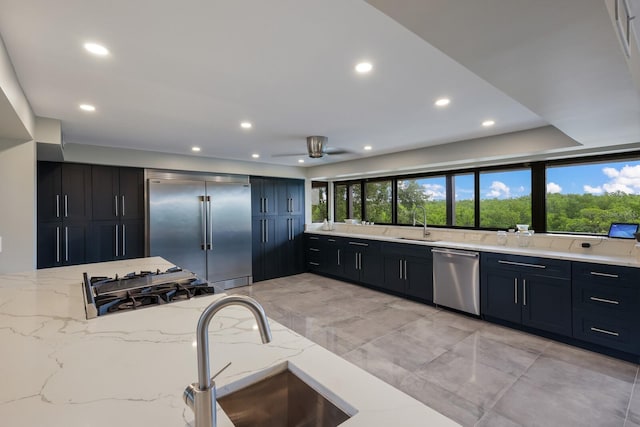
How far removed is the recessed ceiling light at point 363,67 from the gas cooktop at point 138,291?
1664 millimetres

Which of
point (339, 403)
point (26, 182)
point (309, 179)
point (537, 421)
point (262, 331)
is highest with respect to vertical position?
point (309, 179)

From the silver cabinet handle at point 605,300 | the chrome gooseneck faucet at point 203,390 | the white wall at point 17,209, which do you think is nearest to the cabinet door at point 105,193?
the white wall at point 17,209

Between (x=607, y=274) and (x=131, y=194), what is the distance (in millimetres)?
5691

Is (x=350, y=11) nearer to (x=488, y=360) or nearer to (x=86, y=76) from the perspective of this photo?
(x=86, y=76)

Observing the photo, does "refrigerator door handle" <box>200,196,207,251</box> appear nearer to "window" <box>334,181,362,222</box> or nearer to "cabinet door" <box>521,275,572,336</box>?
"window" <box>334,181,362,222</box>

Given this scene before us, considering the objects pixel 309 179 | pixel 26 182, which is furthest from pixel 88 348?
pixel 309 179

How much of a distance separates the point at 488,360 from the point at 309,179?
4587 millimetres

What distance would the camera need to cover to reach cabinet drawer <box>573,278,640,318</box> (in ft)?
8.38

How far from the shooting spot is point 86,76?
200 centimetres

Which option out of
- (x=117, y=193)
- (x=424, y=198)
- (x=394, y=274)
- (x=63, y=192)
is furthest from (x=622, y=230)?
(x=63, y=192)

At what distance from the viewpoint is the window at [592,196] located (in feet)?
10.3

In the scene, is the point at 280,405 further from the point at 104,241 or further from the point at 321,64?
the point at 104,241

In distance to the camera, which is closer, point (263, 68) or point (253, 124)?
point (263, 68)

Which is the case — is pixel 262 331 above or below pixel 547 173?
below
